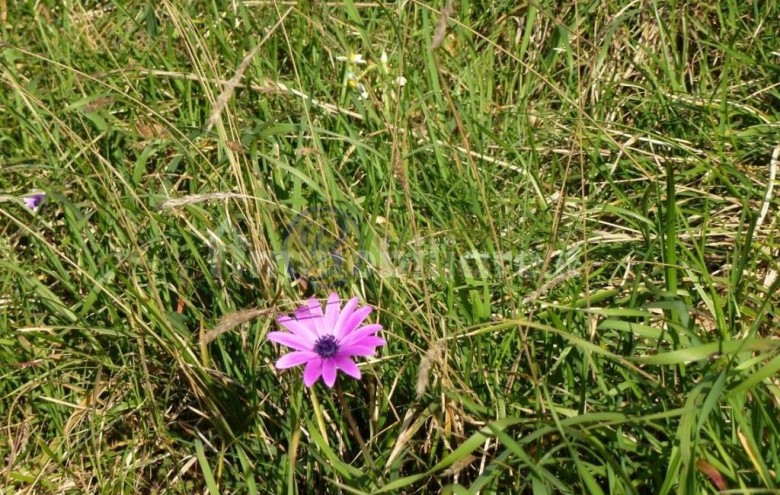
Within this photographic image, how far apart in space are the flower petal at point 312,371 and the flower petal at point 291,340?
0.04 meters

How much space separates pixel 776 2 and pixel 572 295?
120 cm

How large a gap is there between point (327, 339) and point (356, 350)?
0.34ft

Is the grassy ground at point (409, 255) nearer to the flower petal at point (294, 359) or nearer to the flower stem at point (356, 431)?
the flower stem at point (356, 431)

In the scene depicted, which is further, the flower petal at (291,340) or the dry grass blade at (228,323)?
the flower petal at (291,340)

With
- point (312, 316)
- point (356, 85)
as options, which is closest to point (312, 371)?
point (312, 316)

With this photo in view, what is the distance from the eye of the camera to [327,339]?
174cm

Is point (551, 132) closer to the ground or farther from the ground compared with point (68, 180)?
farther from the ground

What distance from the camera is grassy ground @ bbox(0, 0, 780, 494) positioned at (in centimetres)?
172

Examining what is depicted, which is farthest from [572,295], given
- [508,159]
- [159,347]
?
[159,347]

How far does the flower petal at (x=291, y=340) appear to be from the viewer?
169cm

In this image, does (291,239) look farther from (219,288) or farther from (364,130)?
(364,130)

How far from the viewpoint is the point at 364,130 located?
8.69 ft

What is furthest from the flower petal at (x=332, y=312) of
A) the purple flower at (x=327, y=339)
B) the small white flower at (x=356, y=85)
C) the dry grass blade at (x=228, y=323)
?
the small white flower at (x=356, y=85)

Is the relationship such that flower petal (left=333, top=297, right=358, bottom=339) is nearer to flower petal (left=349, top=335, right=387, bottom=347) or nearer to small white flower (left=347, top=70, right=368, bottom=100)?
flower petal (left=349, top=335, right=387, bottom=347)
